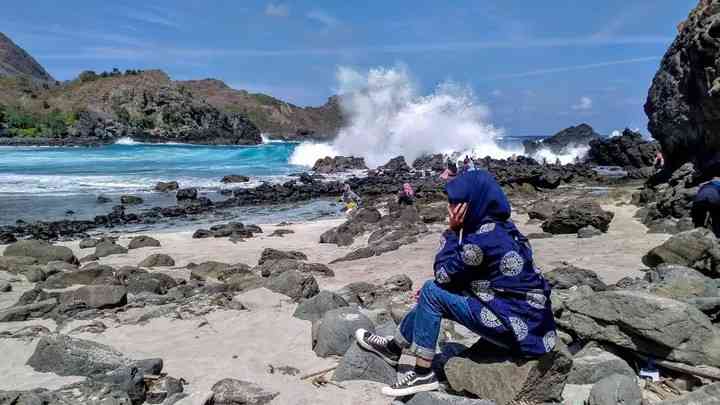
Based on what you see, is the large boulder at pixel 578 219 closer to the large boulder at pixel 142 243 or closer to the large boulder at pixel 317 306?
the large boulder at pixel 317 306

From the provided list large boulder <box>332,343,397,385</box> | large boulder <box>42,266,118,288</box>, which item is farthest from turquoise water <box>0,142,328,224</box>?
large boulder <box>332,343,397,385</box>

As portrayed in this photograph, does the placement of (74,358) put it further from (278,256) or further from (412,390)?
(278,256)

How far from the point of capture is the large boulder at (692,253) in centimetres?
654

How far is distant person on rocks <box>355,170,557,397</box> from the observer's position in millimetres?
3434

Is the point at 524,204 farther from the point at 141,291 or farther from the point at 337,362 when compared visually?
the point at 337,362

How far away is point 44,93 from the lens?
3354 inches

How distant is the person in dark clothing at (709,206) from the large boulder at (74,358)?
25.5ft

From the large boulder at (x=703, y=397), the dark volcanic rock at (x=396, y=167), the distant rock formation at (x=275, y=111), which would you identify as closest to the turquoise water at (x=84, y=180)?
the dark volcanic rock at (x=396, y=167)

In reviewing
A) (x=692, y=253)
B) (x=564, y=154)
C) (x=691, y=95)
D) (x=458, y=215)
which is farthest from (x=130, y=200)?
(x=564, y=154)

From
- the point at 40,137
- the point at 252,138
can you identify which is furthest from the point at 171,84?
the point at 40,137

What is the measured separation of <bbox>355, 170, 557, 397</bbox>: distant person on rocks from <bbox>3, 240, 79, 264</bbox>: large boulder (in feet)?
28.2

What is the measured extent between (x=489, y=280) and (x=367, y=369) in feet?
3.99

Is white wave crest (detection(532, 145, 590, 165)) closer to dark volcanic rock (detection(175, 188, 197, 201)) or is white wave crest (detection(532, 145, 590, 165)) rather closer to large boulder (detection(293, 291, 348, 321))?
dark volcanic rock (detection(175, 188, 197, 201))

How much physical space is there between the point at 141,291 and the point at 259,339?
286 cm
